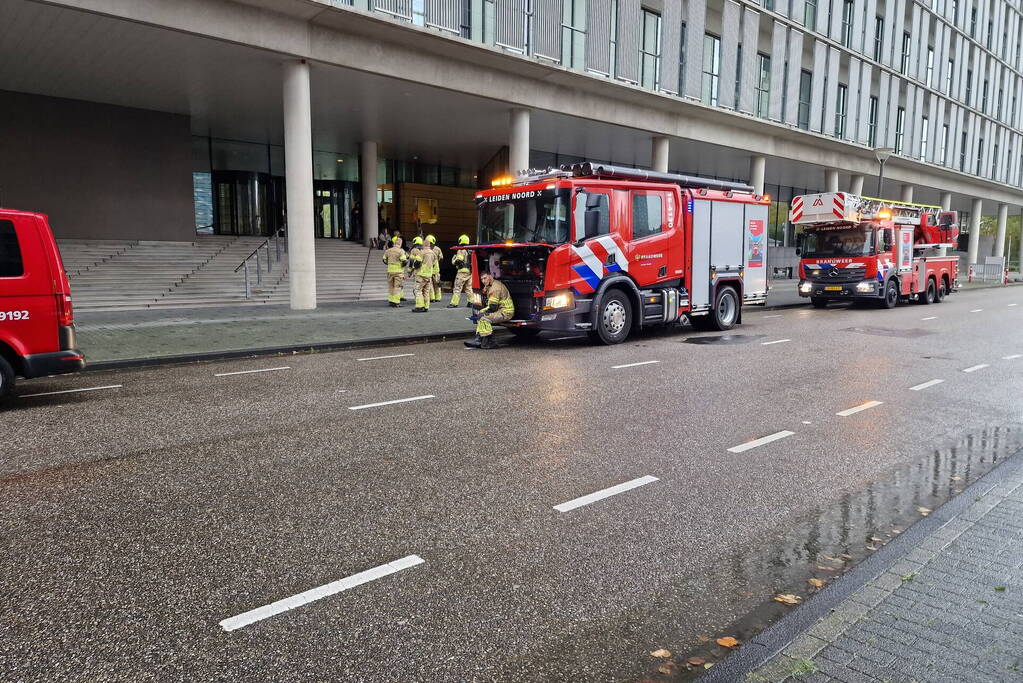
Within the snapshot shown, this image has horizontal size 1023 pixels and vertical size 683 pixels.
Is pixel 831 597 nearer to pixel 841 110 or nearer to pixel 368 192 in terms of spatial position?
pixel 368 192

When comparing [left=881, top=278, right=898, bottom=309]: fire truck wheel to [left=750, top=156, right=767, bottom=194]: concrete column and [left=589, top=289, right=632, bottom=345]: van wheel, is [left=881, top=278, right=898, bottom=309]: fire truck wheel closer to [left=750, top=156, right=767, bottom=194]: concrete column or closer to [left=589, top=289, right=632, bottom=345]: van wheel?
Answer: [left=750, top=156, right=767, bottom=194]: concrete column

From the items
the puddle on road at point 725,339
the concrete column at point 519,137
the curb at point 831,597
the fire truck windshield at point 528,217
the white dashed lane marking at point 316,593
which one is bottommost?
the puddle on road at point 725,339

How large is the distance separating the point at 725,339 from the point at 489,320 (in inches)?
184

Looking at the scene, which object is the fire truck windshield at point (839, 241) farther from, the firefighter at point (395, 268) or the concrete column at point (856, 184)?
the concrete column at point (856, 184)

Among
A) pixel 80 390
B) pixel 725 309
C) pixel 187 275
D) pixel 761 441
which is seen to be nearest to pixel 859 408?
pixel 761 441

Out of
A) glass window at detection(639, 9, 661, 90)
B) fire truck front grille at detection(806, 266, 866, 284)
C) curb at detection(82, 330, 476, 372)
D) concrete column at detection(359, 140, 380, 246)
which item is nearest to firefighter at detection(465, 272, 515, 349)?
curb at detection(82, 330, 476, 372)

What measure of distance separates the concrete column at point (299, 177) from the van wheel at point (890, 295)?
16.3 m

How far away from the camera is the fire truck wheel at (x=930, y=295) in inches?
918

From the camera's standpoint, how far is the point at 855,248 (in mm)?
20531

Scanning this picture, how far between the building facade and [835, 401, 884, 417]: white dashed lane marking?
1341 cm

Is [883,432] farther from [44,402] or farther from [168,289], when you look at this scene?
[168,289]

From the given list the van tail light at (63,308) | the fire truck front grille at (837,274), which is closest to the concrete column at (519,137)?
the fire truck front grille at (837,274)

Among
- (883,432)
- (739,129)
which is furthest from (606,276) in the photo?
(739,129)

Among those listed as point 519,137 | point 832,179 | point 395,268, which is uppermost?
point 832,179
